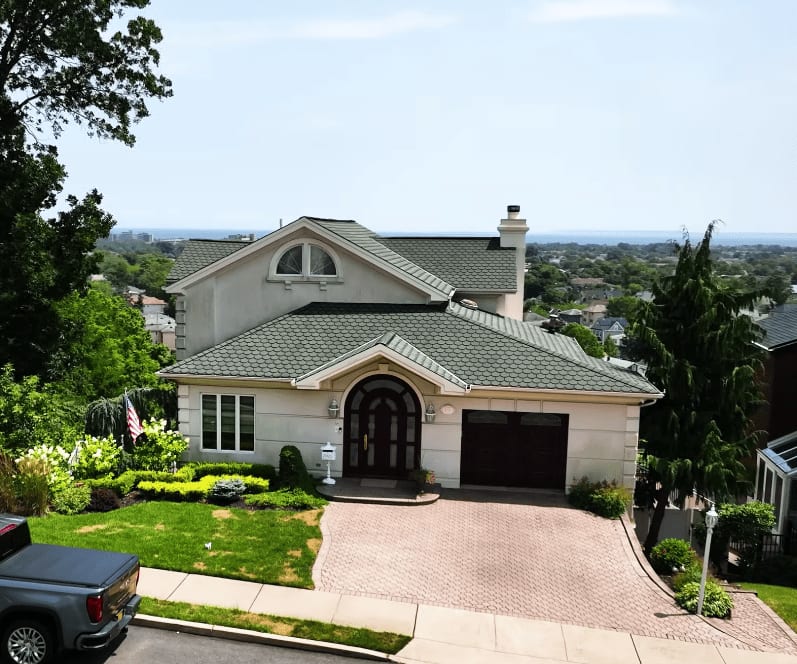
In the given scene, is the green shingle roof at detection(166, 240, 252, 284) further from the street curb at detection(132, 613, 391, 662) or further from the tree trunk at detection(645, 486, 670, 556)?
the tree trunk at detection(645, 486, 670, 556)

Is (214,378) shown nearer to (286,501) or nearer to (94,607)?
(286,501)

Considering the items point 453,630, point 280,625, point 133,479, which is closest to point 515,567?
point 453,630

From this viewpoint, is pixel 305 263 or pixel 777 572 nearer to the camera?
pixel 777 572

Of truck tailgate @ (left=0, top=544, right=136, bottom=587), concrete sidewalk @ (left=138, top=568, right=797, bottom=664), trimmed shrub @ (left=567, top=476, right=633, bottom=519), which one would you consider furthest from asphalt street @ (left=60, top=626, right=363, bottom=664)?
trimmed shrub @ (left=567, top=476, right=633, bottom=519)

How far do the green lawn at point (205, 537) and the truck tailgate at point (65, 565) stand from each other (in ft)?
10.1

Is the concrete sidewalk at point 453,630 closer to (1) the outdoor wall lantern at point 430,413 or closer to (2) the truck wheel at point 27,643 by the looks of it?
(2) the truck wheel at point 27,643

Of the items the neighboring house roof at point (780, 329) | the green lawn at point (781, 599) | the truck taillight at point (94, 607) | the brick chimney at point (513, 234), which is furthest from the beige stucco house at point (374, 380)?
the neighboring house roof at point (780, 329)

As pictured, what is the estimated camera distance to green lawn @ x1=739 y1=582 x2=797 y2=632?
47.9ft

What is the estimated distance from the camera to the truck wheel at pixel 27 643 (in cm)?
1054

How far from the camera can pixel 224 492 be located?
18.3m

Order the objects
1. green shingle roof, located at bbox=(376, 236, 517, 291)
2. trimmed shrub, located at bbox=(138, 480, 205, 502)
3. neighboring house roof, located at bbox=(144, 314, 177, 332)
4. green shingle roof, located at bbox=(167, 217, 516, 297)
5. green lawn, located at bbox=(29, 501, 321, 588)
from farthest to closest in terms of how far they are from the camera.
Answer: neighboring house roof, located at bbox=(144, 314, 177, 332) < green shingle roof, located at bbox=(376, 236, 517, 291) < green shingle roof, located at bbox=(167, 217, 516, 297) < trimmed shrub, located at bbox=(138, 480, 205, 502) < green lawn, located at bbox=(29, 501, 321, 588)

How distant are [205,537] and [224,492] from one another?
245 cm

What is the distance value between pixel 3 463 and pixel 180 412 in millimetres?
4704

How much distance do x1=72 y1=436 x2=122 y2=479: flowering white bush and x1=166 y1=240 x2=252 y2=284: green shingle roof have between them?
21.5ft
